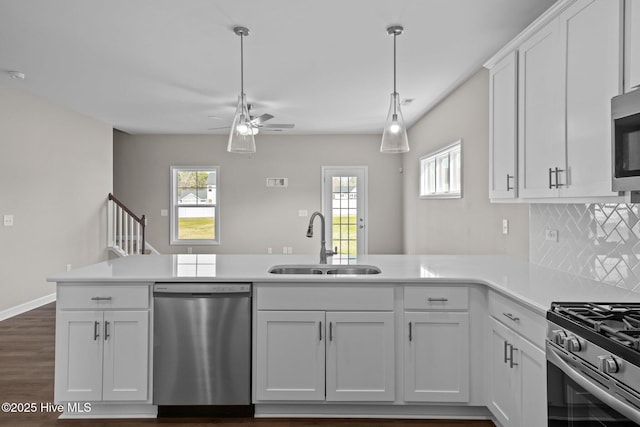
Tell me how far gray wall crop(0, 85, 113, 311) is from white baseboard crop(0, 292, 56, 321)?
2.2 inches

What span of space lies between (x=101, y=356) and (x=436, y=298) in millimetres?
1985

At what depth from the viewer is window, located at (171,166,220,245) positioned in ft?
27.1

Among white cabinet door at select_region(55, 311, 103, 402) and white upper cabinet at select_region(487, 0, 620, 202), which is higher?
white upper cabinet at select_region(487, 0, 620, 202)

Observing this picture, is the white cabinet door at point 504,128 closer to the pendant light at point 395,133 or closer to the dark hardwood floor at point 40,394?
the pendant light at point 395,133

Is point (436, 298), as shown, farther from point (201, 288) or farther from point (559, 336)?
point (201, 288)

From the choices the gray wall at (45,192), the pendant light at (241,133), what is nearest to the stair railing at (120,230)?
the gray wall at (45,192)

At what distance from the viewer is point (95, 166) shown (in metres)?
6.80

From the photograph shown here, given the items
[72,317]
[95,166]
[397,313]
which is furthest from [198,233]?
[397,313]

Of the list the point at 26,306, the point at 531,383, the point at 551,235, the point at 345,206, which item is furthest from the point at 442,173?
the point at 26,306

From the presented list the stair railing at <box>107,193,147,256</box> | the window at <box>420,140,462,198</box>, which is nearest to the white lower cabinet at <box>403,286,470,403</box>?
the window at <box>420,140,462,198</box>

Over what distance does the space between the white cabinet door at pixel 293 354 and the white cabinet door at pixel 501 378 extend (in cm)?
95

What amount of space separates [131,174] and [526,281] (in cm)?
769

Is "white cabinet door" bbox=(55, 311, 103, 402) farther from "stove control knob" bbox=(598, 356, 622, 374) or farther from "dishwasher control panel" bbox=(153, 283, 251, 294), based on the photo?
"stove control knob" bbox=(598, 356, 622, 374)

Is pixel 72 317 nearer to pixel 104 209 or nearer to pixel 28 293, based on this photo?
pixel 28 293
